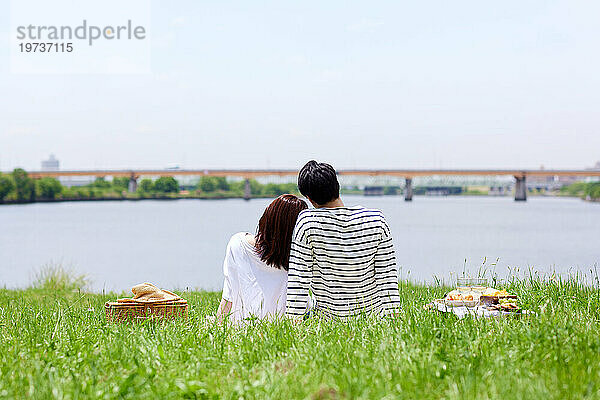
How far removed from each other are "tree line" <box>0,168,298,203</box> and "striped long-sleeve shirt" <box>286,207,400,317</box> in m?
67.3

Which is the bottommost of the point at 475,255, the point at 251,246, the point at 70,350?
the point at 475,255

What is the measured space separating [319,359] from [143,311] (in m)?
2.34

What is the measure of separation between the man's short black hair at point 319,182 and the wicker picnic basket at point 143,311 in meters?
1.83

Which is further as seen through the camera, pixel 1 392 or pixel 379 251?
pixel 379 251

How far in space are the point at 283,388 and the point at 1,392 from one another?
137cm

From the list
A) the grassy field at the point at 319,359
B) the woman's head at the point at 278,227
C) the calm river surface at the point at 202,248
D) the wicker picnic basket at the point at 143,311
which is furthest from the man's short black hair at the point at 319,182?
the calm river surface at the point at 202,248

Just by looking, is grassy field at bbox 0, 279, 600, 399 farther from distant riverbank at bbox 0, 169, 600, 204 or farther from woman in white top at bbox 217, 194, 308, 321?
distant riverbank at bbox 0, 169, 600, 204

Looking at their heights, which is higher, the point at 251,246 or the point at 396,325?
the point at 251,246

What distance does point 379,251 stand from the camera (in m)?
4.50

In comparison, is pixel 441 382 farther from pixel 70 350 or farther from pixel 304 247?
pixel 70 350

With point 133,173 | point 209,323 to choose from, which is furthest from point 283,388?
point 133,173

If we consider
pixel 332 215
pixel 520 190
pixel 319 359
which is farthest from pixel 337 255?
pixel 520 190

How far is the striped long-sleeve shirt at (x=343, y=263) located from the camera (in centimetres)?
437

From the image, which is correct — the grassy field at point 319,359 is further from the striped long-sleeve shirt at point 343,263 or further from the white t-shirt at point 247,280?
the white t-shirt at point 247,280
